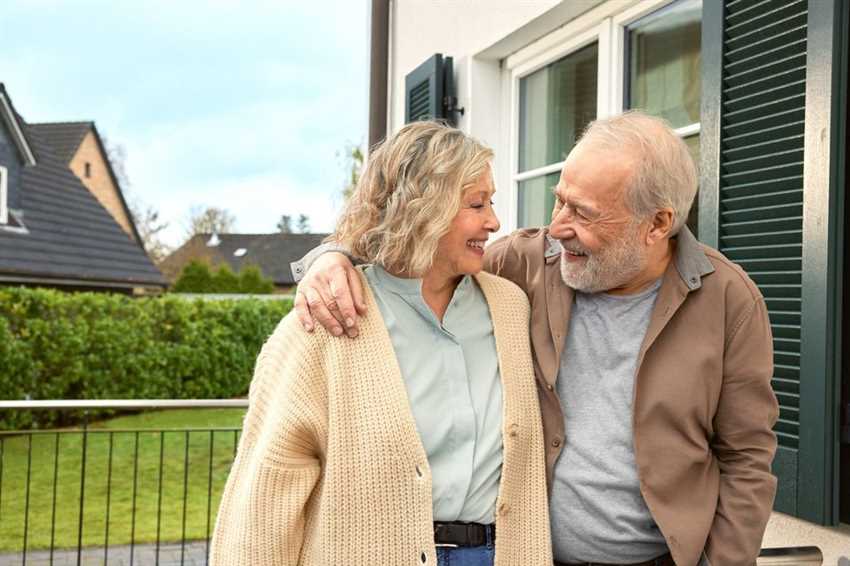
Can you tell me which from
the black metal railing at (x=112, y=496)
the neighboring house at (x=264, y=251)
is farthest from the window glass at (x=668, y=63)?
the neighboring house at (x=264, y=251)

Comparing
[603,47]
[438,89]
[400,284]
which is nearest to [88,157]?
[438,89]

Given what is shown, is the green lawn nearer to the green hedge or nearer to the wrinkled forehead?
the green hedge

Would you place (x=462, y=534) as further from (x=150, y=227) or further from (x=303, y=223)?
(x=303, y=223)

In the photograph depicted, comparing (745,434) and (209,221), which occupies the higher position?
(209,221)

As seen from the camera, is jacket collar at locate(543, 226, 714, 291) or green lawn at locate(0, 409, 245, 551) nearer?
jacket collar at locate(543, 226, 714, 291)

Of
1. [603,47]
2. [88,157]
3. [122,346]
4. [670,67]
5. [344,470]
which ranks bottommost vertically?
[122,346]

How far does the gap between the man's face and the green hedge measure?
10.6 m

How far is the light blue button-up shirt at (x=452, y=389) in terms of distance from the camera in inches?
66.2

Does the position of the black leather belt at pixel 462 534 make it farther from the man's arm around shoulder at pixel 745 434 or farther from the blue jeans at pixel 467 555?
the man's arm around shoulder at pixel 745 434

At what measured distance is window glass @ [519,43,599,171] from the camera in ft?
12.4

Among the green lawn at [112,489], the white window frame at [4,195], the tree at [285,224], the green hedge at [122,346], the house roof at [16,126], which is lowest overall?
the green lawn at [112,489]

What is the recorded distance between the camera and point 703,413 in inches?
66.5

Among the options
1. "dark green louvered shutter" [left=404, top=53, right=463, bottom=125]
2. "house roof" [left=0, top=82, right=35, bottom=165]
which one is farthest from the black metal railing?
"house roof" [left=0, top=82, right=35, bottom=165]

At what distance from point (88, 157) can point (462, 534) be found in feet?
95.4
